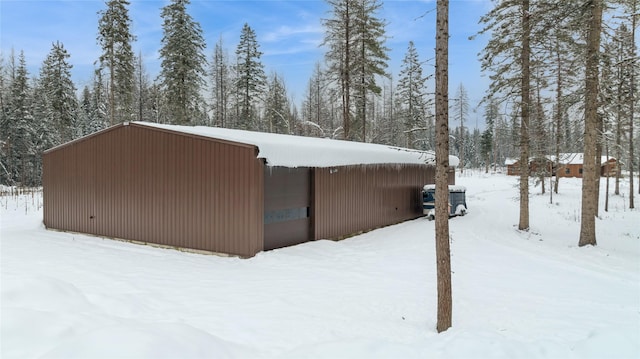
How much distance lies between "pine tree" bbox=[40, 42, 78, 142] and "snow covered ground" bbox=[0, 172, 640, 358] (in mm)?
22711

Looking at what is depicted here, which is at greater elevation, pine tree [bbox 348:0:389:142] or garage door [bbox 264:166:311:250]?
pine tree [bbox 348:0:389:142]

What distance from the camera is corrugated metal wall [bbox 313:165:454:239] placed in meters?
10.4

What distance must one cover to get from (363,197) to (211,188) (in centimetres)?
496

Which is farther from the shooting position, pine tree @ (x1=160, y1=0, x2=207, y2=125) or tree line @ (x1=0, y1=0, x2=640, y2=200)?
pine tree @ (x1=160, y1=0, x2=207, y2=125)

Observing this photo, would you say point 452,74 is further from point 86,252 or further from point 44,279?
point 86,252

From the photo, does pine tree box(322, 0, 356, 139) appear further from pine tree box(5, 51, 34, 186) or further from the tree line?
pine tree box(5, 51, 34, 186)

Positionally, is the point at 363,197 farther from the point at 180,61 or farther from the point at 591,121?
the point at 180,61

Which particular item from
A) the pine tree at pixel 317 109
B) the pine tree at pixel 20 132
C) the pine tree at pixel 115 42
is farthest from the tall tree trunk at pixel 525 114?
the pine tree at pixel 20 132

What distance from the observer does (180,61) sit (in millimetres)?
22031

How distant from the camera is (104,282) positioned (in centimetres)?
638

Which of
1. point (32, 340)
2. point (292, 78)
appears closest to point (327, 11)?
point (32, 340)

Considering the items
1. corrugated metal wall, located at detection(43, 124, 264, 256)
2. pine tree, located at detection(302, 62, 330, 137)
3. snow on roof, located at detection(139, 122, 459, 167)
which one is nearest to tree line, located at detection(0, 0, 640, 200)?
pine tree, located at detection(302, 62, 330, 137)

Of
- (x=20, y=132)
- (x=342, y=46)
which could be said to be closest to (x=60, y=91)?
(x=20, y=132)

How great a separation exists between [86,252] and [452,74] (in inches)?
341
